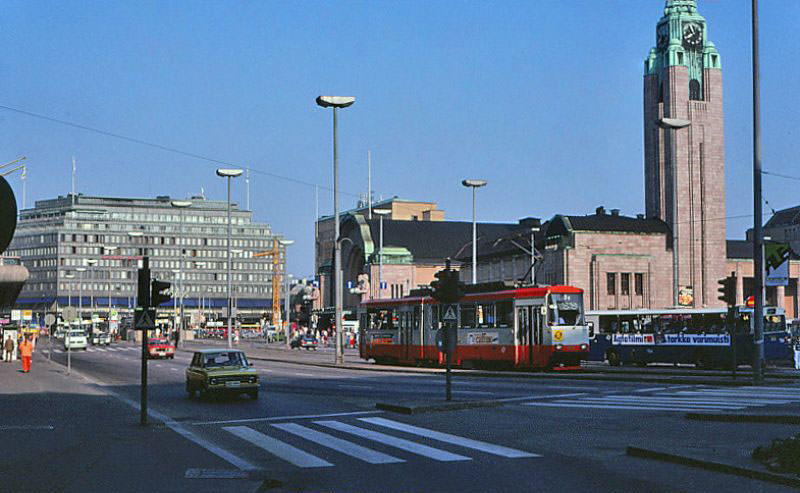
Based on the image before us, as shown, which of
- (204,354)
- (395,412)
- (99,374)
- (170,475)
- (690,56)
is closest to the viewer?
(170,475)

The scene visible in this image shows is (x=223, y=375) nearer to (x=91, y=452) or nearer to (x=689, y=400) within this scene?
(x=689, y=400)

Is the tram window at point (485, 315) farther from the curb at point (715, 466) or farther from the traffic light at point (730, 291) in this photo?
the curb at point (715, 466)

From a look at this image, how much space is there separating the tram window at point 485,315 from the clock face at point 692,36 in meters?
55.8

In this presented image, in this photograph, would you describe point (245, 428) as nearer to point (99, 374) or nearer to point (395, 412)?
point (395, 412)

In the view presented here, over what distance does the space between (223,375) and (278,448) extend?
37.6ft

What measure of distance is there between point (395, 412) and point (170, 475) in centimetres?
Result: 1002

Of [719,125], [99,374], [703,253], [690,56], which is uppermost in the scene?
[690,56]

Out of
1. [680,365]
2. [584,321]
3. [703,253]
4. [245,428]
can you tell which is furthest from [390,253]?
[245,428]

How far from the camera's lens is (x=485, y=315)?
41625 millimetres

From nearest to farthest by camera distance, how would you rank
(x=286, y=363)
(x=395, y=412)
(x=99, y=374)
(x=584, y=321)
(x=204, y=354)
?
(x=395, y=412)
(x=204, y=354)
(x=584, y=321)
(x=99, y=374)
(x=286, y=363)

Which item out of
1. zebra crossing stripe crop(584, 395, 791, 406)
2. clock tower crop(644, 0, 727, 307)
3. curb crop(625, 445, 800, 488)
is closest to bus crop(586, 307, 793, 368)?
zebra crossing stripe crop(584, 395, 791, 406)

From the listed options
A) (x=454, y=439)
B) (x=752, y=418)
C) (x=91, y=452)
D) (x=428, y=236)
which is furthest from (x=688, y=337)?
(x=428, y=236)

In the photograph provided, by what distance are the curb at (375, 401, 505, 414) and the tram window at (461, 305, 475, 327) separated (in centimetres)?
1902

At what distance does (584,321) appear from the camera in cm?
3981
